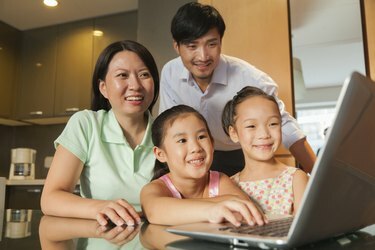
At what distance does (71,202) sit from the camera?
2.77 ft

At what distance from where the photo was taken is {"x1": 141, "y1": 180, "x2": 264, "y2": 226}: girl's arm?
572 millimetres

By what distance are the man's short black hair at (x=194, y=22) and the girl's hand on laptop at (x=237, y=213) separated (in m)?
0.90

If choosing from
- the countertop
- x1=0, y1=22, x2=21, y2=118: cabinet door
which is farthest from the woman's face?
x1=0, y1=22, x2=21, y2=118: cabinet door

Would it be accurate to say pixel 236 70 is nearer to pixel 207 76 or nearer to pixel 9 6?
pixel 207 76

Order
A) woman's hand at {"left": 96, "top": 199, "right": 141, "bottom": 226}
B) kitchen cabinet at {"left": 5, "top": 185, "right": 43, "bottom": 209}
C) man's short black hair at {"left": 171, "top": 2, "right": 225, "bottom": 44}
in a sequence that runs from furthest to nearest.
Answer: kitchen cabinet at {"left": 5, "top": 185, "right": 43, "bottom": 209}
man's short black hair at {"left": 171, "top": 2, "right": 225, "bottom": 44}
woman's hand at {"left": 96, "top": 199, "right": 141, "bottom": 226}

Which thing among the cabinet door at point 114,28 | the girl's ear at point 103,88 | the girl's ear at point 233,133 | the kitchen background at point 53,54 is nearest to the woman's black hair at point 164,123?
the girl's ear at point 233,133

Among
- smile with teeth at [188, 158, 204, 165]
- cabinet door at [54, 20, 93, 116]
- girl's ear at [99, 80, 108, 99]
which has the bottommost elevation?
smile with teeth at [188, 158, 204, 165]

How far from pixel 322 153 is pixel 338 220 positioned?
0.47ft

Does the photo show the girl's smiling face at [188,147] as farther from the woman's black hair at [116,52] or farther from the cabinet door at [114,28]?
the cabinet door at [114,28]

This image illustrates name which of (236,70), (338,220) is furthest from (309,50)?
(338,220)

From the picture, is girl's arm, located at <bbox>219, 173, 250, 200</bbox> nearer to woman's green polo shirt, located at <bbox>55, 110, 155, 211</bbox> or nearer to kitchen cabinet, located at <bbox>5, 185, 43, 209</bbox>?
woman's green polo shirt, located at <bbox>55, 110, 155, 211</bbox>

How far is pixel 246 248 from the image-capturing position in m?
0.43

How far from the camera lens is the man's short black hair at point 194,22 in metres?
1.37

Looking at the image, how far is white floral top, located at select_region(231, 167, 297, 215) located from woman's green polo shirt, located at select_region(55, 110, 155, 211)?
30 centimetres
